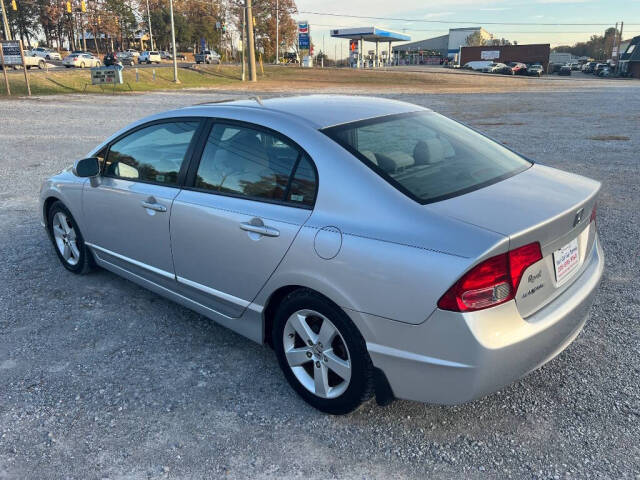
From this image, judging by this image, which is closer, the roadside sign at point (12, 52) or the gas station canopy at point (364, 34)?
the roadside sign at point (12, 52)

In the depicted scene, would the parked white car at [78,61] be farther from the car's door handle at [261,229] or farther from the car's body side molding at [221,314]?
the car's door handle at [261,229]

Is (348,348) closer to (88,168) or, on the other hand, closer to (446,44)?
(88,168)

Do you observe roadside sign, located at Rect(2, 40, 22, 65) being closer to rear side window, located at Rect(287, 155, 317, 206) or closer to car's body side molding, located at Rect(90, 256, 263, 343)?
car's body side molding, located at Rect(90, 256, 263, 343)

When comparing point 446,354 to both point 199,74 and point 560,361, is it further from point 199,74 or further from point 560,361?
point 199,74

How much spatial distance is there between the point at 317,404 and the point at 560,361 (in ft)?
5.08

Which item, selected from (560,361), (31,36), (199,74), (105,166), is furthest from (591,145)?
(31,36)

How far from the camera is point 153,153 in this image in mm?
3754

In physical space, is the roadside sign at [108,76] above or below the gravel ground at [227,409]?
above

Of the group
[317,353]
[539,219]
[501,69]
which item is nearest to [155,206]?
[317,353]

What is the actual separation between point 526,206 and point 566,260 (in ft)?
1.25

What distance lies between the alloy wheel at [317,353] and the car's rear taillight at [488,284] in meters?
0.66

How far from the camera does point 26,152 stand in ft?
37.2

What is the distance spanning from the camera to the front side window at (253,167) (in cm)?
282

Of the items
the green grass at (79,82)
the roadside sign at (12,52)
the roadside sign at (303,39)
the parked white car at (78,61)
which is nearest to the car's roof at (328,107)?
the roadside sign at (12,52)
